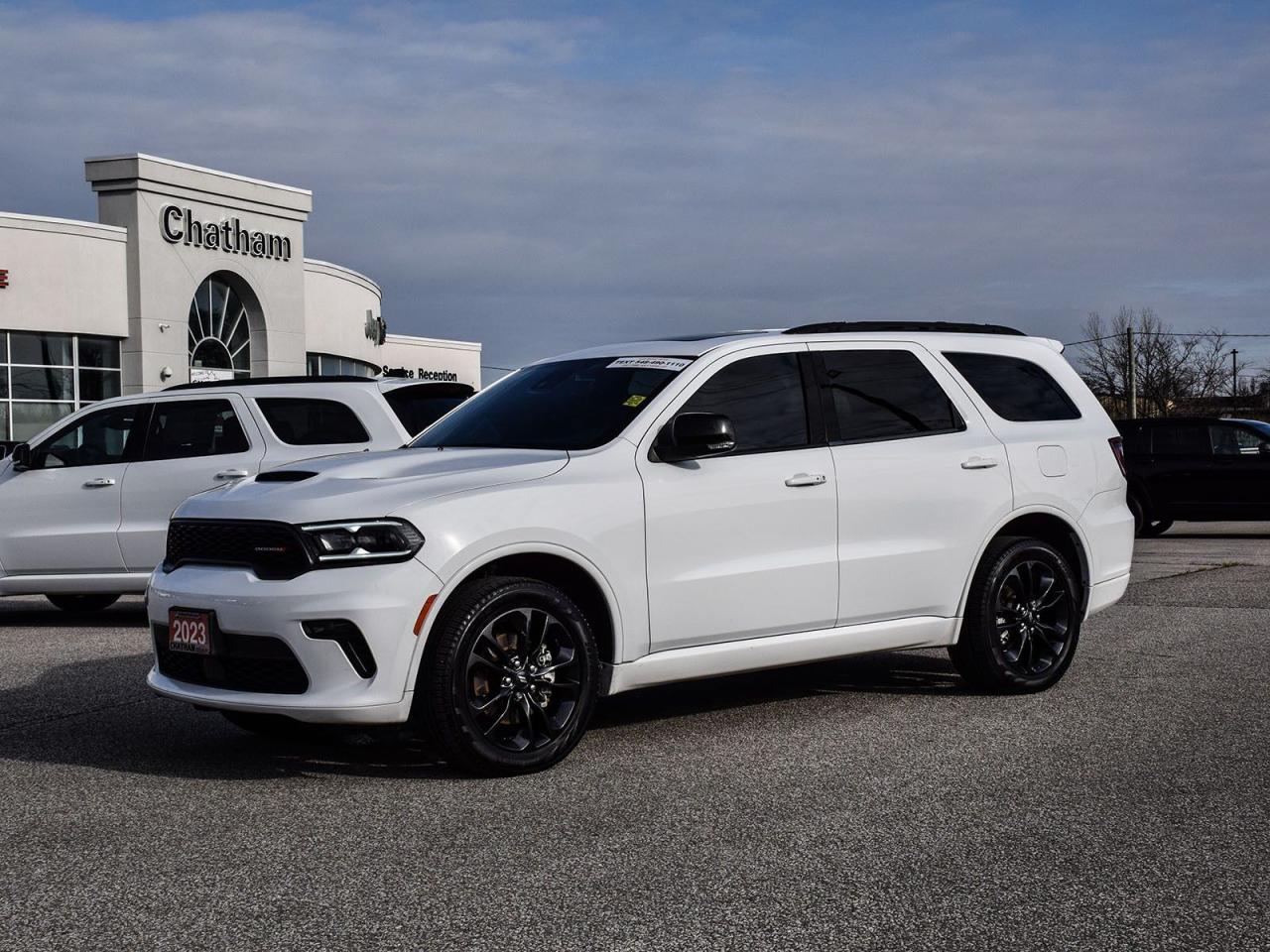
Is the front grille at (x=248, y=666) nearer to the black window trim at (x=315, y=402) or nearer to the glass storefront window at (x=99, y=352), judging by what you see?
the black window trim at (x=315, y=402)

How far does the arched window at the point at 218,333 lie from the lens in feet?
131

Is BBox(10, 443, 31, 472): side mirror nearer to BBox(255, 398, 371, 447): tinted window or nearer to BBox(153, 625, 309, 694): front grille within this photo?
BBox(255, 398, 371, 447): tinted window

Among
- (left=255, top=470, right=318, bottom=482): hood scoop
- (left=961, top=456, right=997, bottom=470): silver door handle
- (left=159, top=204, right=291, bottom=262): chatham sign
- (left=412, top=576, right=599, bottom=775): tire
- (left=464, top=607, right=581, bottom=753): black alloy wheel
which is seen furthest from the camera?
(left=159, top=204, right=291, bottom=262): chatham sign

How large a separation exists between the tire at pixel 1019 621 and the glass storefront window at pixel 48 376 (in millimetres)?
31343

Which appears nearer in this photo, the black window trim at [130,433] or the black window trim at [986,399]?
the black window trim at [986,399]

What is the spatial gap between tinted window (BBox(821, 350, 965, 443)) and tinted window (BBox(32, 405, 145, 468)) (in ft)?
21.4

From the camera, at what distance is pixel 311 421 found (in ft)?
37.6

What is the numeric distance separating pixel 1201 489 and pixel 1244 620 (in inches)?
429

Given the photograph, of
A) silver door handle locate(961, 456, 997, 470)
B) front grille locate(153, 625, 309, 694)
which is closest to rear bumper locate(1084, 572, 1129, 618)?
silver door handle locate(961, 456, 997, 470)

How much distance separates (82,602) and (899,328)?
8.38 m

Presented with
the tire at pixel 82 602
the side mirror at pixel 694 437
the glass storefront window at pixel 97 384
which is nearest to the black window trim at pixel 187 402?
the tire at pixel 82 602

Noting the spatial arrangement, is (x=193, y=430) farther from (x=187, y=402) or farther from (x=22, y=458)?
(x=22, y=458)

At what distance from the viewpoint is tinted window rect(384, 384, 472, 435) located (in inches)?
448

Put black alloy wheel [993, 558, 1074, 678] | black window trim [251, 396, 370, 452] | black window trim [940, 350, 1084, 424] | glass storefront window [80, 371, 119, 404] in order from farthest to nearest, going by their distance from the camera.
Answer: glass storefront window [80, 371, 119, 404], black window trim [251, 396, 370, 452], black window trim [940, 350, 1084, 424], black alloy wheel [993, 558, 1074, 678]
